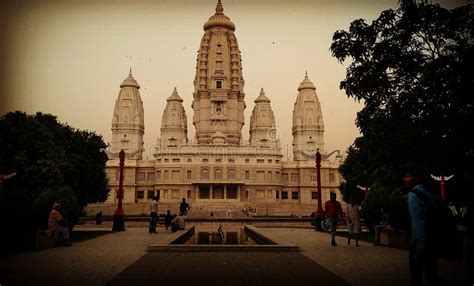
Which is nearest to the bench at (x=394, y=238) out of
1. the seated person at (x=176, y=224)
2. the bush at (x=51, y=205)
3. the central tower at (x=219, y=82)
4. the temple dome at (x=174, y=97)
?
the seated person at (x=176, y=224)

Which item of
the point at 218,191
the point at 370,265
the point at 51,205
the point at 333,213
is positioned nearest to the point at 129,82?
the point at 218,191

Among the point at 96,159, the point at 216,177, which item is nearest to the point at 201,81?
the point at 216,177

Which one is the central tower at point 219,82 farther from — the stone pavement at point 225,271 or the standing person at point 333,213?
the stone pavement at point 225,271

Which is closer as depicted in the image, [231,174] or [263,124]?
[231,174]

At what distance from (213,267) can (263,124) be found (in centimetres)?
9054

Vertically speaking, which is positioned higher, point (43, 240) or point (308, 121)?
point (308, 121)

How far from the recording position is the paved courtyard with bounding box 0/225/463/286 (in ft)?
28.6

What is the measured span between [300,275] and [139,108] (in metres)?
95.1

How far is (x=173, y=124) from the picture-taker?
100438 millimetres

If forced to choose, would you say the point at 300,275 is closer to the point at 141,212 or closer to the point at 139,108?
the point at 141,212

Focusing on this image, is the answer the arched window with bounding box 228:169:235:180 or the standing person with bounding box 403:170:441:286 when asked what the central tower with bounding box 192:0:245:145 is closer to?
the arched window with bounding box 228:169:235:180

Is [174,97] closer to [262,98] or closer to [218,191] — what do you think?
[262,98]

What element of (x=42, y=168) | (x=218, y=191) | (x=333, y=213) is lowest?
(x=333, y=213)

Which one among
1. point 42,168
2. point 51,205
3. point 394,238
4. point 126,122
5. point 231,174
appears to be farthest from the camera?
point 126,122
